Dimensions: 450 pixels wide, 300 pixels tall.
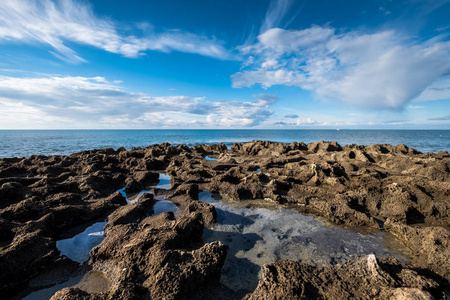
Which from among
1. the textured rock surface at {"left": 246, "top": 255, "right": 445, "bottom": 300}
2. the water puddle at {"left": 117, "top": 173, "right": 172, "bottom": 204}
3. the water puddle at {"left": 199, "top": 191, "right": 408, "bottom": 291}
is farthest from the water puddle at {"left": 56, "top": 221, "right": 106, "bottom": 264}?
the textured rock surface at {"left": 246, "top": 255, "right": 445, "bottom": 300}

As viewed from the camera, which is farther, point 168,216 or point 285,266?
point 168,216

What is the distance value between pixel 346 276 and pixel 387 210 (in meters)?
4.27

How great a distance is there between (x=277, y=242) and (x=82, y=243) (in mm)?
5256

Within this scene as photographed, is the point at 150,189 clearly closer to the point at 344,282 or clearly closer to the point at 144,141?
the point at 344,282

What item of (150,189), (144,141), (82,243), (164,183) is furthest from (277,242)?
(144,141)

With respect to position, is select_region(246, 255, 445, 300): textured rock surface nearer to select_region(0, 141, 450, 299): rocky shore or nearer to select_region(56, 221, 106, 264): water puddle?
select_region(0, 141, 450, 299): rocky shore

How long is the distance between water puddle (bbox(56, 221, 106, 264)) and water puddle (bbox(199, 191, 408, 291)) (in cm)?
296

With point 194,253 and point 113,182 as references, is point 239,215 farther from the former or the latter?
point 113,182

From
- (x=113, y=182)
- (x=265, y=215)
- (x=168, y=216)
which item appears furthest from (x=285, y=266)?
(x=113, y=182)

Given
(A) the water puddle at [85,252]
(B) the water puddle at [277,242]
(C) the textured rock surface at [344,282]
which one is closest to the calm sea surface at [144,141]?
(A) the water puddle at [85,252]

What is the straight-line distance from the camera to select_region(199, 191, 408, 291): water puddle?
4.22 m

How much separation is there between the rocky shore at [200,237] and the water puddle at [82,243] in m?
Result: 0.32

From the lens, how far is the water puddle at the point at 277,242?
4223 mm

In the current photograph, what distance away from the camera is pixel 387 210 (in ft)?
20.2
